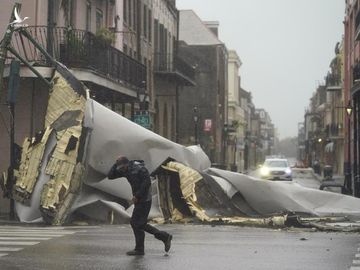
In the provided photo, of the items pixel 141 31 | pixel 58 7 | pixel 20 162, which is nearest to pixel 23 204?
pixel 20 162

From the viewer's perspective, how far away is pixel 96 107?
17.2 meters

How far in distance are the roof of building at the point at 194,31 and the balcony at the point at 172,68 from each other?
29205 mm

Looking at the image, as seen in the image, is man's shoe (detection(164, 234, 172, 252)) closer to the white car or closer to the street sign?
the street sign

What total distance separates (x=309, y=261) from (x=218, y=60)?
61.8 m

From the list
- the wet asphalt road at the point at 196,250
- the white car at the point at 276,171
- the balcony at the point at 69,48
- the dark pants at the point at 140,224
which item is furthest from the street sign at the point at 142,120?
the dark pants at the point at 140,224

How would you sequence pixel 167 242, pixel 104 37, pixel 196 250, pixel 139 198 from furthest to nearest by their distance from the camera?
pixel 104 37
pixel 196 250
pixel 167 242
pixel 139 198

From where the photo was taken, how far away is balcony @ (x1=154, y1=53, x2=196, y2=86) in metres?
39.4

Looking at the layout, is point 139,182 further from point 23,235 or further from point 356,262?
point 23,235

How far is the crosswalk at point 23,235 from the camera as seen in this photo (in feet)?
38.7

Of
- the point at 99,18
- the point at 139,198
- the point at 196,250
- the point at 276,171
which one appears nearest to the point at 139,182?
the point at 139,198

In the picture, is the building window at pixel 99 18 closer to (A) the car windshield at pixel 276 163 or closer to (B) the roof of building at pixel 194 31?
(A) the car windshield at pixel 276 163

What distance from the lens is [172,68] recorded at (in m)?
41.2

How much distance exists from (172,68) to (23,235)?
28095 mm

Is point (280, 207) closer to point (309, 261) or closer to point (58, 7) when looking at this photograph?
point (309, 261)
